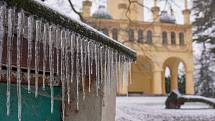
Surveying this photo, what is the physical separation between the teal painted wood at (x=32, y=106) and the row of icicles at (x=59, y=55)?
0.23 feet

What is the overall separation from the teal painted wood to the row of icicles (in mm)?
71

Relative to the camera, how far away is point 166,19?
129 feet

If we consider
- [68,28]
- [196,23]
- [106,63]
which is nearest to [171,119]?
[106,63]

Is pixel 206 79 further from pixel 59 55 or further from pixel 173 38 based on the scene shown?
pixel 59 55

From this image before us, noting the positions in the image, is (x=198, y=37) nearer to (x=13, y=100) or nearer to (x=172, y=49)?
(x=172, y=49)

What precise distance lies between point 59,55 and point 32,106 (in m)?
0.44

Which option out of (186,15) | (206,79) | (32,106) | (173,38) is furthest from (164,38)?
(32,106)

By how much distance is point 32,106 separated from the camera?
320 centimetres

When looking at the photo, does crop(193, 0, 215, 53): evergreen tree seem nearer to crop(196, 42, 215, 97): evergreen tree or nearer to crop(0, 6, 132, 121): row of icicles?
crop(196, 42, 215, 97): evergreen tree

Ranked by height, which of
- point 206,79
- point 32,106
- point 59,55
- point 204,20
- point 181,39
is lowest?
point 206,79

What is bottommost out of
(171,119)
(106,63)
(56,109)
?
(171,119)

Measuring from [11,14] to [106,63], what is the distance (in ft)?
5.23

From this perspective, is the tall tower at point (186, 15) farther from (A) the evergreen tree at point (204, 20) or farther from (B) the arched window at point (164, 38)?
(A) the evergreen tree at point (204, 20)

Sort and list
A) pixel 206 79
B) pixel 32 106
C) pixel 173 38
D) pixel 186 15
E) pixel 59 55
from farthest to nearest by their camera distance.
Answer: pixel 206 79
pixel 173 38
pixel 186 15
pixel 32 106
pixel 59 55
